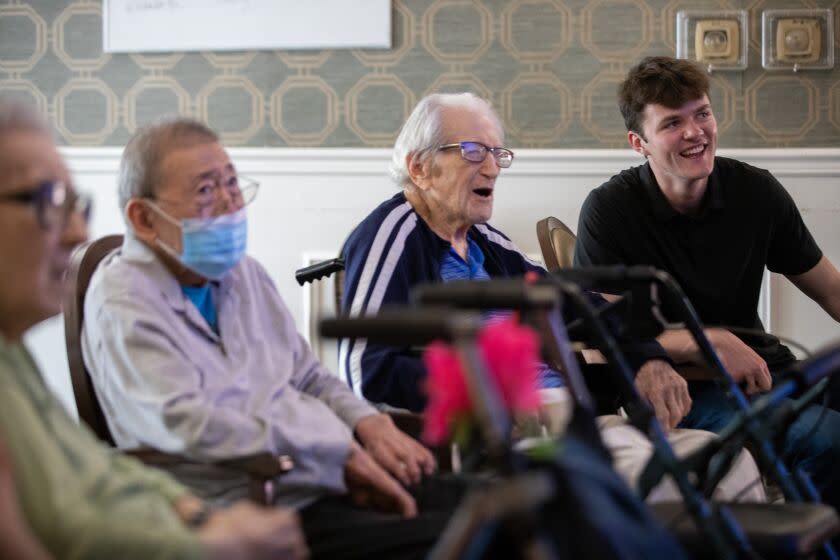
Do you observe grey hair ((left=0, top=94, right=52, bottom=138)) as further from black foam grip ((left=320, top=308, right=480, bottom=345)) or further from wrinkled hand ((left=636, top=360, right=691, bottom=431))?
wrinkled hand ((left=636, top=360, right=691, bottom=431))

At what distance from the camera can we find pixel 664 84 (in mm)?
2930

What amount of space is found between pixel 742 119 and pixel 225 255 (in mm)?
2299

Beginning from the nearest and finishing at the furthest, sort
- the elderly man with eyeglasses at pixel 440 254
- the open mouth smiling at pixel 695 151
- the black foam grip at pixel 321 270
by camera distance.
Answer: the elderly man with eyeglasses at pixel 440 254 → the black foam grip at pixel 321 270 → the open mouth smiling at pixel 695 151

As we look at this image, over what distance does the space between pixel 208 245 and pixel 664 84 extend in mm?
1481

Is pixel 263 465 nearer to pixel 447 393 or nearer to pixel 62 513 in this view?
pixel 62 513

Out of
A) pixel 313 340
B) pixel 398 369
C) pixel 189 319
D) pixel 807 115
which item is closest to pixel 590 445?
pixel 189 319

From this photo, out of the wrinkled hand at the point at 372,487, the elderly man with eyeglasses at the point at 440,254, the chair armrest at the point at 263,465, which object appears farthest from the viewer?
the elderly man with eyeglasses at the point at 440,254

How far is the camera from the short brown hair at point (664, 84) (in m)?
2.92

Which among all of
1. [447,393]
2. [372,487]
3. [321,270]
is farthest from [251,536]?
[321,270]

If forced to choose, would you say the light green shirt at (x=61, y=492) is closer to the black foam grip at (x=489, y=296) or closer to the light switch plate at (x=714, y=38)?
the black foam grip at (x=489, y=296)

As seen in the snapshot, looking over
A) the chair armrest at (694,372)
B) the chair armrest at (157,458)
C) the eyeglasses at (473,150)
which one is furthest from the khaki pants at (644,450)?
the chair armrest at (157,458)

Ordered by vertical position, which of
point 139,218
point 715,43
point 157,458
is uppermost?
point 715,43

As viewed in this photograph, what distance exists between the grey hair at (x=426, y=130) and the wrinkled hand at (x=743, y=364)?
29.8 inches

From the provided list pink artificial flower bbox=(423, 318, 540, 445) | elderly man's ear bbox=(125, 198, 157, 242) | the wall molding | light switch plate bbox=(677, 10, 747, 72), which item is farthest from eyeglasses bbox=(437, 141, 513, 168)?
pink artificial flower bbox=(423, 318, 540, 445)
